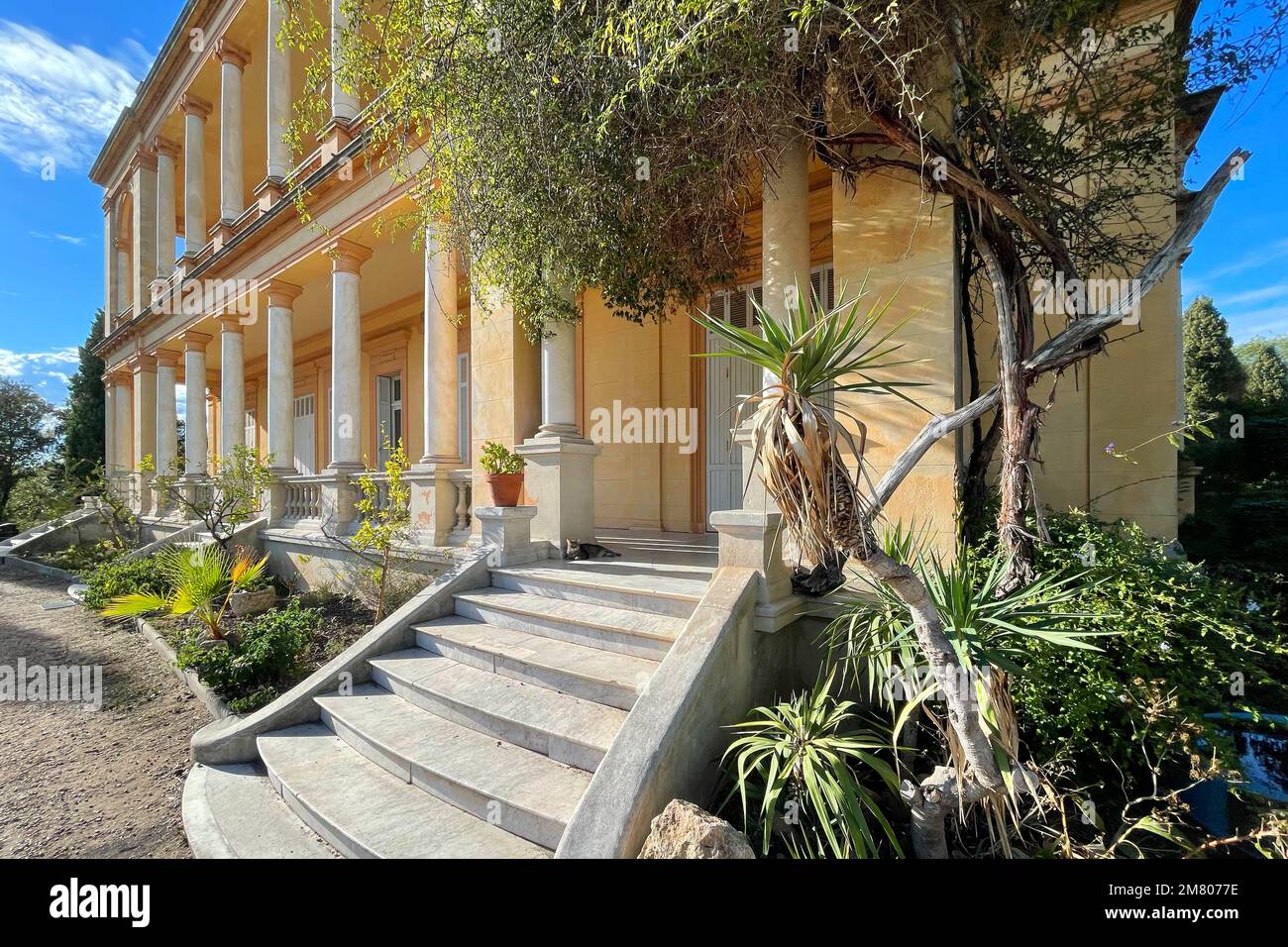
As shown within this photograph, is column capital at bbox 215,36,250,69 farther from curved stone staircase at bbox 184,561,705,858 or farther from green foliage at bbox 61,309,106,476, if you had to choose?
green foliage at bbox 61,309,106,476

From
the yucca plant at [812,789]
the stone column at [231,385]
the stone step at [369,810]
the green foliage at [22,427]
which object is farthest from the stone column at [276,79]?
the green foliage at [22,427]

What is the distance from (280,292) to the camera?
908 cm

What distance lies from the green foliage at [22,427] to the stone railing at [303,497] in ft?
69.4

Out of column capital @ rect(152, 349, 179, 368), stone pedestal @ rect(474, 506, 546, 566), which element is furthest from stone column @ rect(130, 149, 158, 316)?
stone pedestal @ rect(474, 506, 546, 566)

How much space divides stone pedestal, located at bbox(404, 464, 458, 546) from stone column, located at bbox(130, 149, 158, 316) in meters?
12.2

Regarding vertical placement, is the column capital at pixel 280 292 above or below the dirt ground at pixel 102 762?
above

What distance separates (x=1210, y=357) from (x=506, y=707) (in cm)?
1944

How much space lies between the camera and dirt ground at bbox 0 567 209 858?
298cm

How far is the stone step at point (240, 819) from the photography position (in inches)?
107

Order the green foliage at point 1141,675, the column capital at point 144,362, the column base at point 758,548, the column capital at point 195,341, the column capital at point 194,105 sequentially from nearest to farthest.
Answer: the green foliage at point 1141,675, the column base at point 758,548, the column capital at point 194,105, the column capital at point 195,341, the column capital at point 144,362

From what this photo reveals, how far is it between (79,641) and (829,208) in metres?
9.52

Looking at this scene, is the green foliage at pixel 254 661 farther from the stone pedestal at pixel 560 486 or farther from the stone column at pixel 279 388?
the stone column at pixel 279 388

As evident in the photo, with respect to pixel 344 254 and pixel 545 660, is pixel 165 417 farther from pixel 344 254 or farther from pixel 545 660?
pixel 545 660

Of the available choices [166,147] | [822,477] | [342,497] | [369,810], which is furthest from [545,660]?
[166,147]
